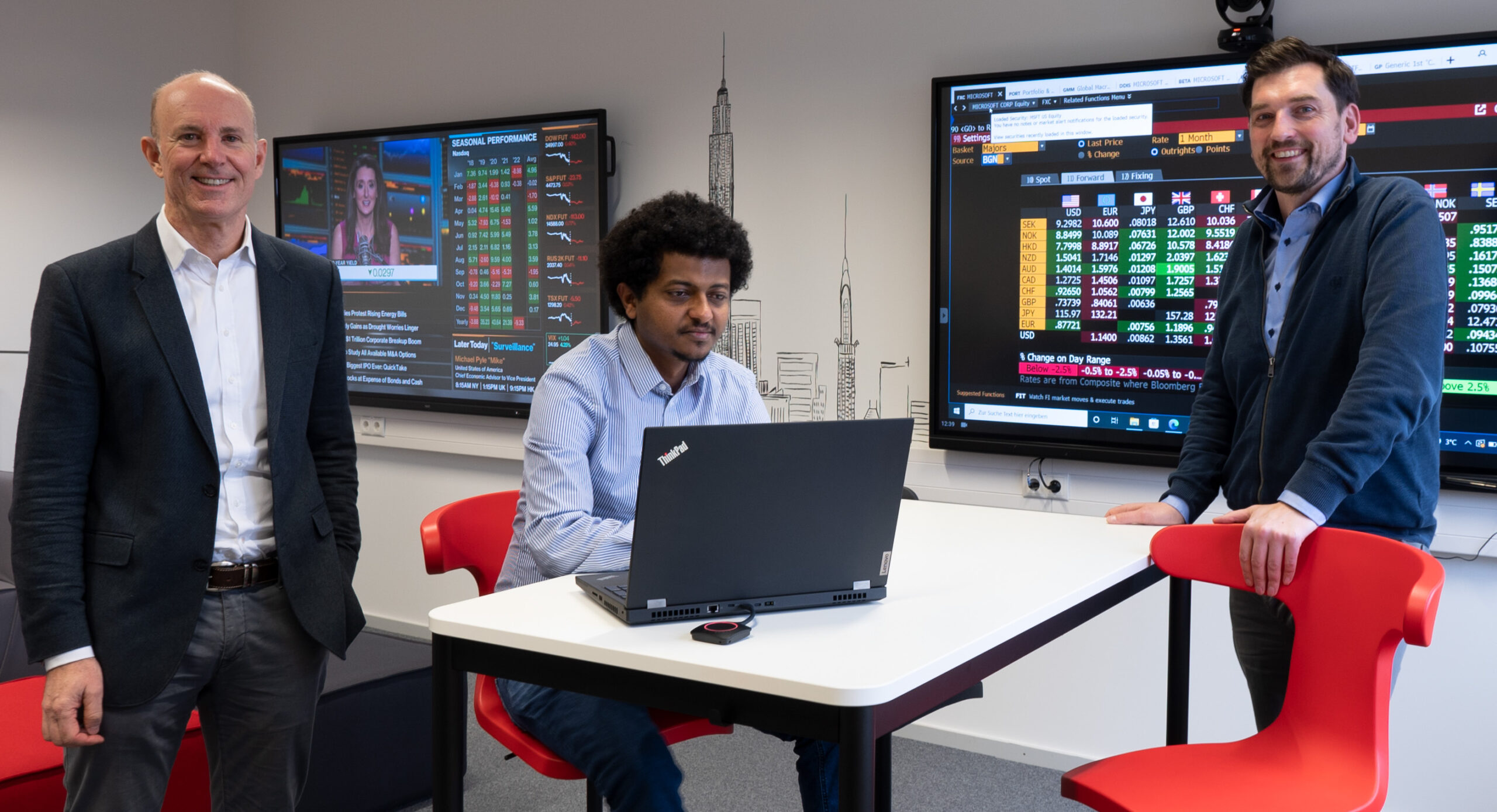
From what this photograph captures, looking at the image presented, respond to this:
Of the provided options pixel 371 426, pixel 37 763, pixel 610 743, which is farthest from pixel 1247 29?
pixel 371 426

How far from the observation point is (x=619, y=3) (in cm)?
372

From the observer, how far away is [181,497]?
5.41ft

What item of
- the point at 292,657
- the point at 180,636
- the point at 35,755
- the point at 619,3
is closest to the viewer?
the point at 180,636

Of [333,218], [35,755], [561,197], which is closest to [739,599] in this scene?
[35,755]

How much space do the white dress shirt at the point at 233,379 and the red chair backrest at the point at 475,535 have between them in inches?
20.8

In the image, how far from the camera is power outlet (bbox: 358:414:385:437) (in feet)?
14.3

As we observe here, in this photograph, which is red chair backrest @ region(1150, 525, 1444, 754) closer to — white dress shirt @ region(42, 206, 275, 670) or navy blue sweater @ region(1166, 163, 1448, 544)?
navy blue sweater @ region(1166, 163, 1448, 544)

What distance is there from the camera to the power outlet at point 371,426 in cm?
434

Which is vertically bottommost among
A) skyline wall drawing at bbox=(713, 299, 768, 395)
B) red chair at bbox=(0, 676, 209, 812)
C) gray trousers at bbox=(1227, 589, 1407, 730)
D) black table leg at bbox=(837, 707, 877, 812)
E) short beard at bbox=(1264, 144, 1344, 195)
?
red chair at bbox=(0, 676, 209, 812)

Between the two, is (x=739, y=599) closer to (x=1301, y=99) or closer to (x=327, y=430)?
(x=327, y=430)

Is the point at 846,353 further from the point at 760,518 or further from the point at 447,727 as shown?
the point at 447,727

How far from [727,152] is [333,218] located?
5.57ft

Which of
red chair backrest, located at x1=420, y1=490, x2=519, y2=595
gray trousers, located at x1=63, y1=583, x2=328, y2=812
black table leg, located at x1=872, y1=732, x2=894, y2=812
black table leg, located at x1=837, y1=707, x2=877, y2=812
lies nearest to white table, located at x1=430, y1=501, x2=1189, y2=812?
black table leg, located at x1=837, y1=707, x2=877, y2=812

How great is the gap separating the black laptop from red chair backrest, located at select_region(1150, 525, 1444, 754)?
0.63 m
